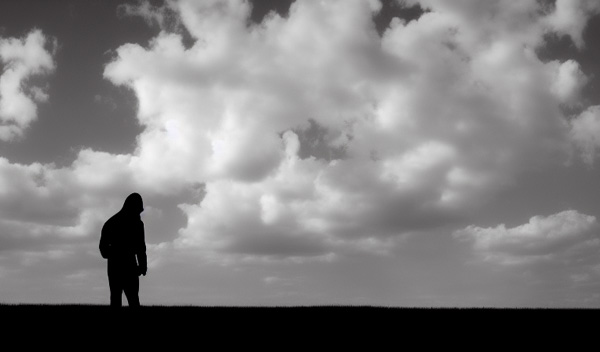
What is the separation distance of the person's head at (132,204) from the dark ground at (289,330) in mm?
2043

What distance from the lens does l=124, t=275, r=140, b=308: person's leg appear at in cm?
1134

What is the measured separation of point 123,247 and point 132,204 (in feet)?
2.93

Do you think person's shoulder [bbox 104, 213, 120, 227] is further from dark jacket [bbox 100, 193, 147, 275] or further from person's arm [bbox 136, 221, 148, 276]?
person's arm [bbox 136, 221, 148, 276]

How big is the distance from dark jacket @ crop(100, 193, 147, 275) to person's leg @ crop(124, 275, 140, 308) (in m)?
0.17

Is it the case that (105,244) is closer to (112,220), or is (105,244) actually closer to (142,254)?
(112,220)

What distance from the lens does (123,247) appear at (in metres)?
11.3

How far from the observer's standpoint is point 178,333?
9.71m

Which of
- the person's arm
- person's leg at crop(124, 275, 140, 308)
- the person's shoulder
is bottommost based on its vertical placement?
person's leg at crop(124, 275, 140, 308)

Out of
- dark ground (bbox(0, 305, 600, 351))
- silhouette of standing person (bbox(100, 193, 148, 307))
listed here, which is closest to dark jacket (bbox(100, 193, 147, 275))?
silhouette of standing person (bbox(100, 193, 148, 307))

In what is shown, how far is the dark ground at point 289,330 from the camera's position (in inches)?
348

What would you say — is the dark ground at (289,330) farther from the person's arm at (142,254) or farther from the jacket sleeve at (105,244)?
the jacket sleeve at (105,244)

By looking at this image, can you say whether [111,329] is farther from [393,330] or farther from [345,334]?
[393,330]

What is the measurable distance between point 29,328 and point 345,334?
5.60m

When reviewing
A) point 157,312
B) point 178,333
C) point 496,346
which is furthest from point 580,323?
point 157,312
